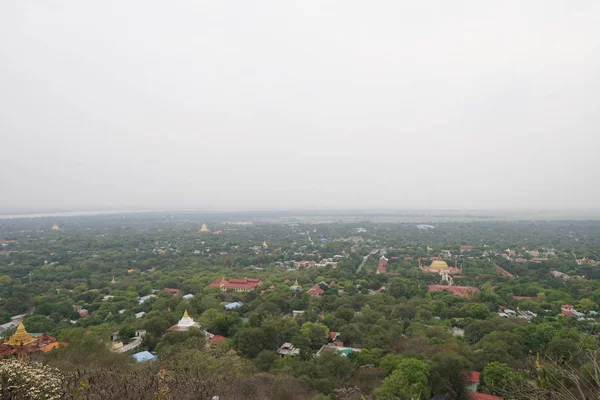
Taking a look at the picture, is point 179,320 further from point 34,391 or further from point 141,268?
point 141,268

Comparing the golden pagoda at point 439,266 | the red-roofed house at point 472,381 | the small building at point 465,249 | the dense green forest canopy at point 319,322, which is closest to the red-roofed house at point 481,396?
the dense green forest canopy at point 319,322

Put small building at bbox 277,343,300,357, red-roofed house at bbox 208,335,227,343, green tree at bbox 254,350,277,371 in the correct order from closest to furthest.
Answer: green tree at bbox 254,350,277,371 < small building at bbox 277,343,300,357 < red-roofed house at bbox 208,335,227,343

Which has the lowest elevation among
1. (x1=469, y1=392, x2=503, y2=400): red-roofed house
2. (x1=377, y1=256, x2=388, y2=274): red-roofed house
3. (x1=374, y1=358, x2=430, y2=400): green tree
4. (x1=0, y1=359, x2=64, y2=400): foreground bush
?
(x1=377, y1=256, x2=388, y2=274): red-roofed house

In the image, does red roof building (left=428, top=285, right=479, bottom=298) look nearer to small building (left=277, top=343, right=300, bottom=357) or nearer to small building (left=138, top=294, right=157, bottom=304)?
small building (left=277, top=343, right=300, bottom=357)

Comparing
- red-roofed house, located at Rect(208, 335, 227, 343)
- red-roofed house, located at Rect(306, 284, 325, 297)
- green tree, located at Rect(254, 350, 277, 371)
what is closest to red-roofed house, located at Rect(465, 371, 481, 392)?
green tree, located at Rect(254, 350, 277, 371)

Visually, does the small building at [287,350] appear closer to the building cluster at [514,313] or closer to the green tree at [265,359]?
the green tree at [265,359]

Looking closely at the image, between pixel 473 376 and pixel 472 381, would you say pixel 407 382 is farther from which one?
pixel 473 376

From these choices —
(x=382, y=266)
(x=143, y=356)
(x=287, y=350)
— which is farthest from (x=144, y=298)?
(x=382, y=266)

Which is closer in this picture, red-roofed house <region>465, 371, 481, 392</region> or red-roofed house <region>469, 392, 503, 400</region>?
red-roofed house <region>469, 392, 503, 400</region>
